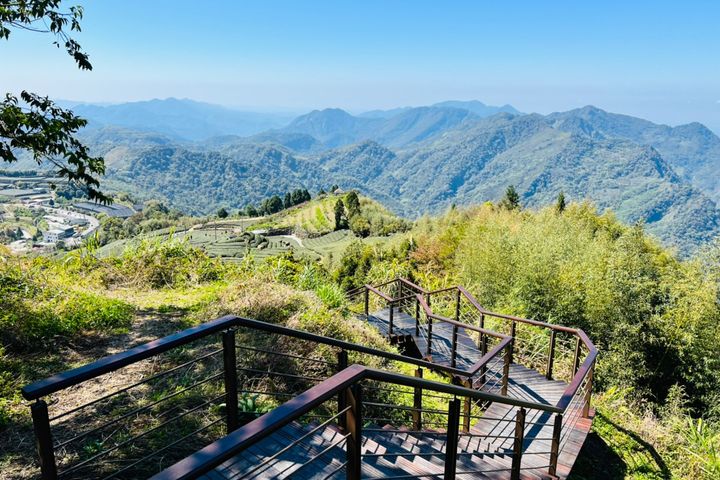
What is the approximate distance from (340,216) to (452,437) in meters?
49.9

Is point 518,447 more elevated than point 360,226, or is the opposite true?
point 518,447

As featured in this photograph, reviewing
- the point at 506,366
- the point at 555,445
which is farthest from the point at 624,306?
the point at 555,445

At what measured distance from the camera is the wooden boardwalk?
8.30ft

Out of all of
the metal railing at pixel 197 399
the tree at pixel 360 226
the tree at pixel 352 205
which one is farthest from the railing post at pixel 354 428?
the tree at pixel 352 205

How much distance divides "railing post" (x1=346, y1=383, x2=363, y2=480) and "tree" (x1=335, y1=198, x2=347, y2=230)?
164ft

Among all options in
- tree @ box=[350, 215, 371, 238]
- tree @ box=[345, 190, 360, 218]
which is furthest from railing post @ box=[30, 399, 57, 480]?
tree @ box=[345, 190, 360, 218]

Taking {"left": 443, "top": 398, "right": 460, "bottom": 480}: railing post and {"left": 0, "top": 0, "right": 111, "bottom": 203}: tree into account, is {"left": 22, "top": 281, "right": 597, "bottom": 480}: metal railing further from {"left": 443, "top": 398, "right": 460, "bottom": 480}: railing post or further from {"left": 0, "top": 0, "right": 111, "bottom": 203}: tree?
{"left": 0, "top": 0, "right": 111, "bottom": 203}: tree

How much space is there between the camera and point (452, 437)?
242 cm

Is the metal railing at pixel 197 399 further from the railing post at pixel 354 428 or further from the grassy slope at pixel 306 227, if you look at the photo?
the grassy slope at pixel 306 227

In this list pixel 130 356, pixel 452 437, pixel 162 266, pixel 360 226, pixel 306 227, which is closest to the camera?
pixel 130 356

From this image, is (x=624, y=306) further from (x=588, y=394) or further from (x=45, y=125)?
(x=45, y=125)

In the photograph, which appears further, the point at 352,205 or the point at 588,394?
the point at 352,205

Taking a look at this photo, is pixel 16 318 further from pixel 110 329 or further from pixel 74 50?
pixel 74 50

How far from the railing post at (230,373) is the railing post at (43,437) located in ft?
3.51
